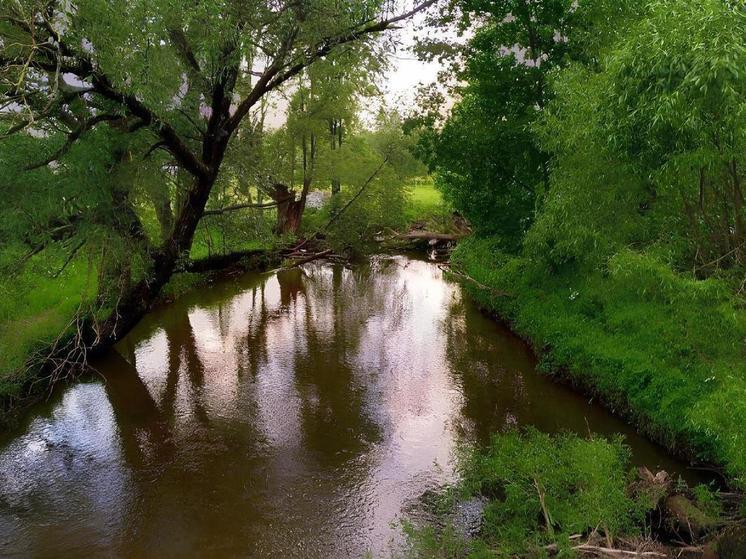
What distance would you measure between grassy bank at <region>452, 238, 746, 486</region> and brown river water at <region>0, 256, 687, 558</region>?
0.55 m

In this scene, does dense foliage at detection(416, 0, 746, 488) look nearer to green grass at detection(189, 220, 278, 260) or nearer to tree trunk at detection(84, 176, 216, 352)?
green grass at detection(189, 220, 278, 260)

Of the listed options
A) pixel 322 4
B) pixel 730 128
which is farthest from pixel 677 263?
pixel 322 4

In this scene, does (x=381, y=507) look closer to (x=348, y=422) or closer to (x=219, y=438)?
(x=348, y=422)

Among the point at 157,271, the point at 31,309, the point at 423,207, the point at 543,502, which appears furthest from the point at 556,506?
the point at 423,207

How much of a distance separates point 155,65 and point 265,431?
21.4 ft

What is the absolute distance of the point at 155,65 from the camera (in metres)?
8.93

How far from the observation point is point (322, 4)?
9.70 metres

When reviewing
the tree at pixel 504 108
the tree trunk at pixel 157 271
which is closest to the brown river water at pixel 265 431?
the tree trunk at pixel 157 271

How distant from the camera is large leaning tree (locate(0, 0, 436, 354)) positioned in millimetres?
7922

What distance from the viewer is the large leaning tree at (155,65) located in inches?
312

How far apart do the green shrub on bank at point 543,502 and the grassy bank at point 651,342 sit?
1.71 metres

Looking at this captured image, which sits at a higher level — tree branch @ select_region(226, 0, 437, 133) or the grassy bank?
tree branch @ select_region(226, 0, 437, 133)

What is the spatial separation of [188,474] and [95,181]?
5.37 m

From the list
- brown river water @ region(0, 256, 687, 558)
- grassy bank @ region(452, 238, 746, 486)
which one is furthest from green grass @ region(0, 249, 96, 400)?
grassy bank @ region(452, 238, 746, 486)
